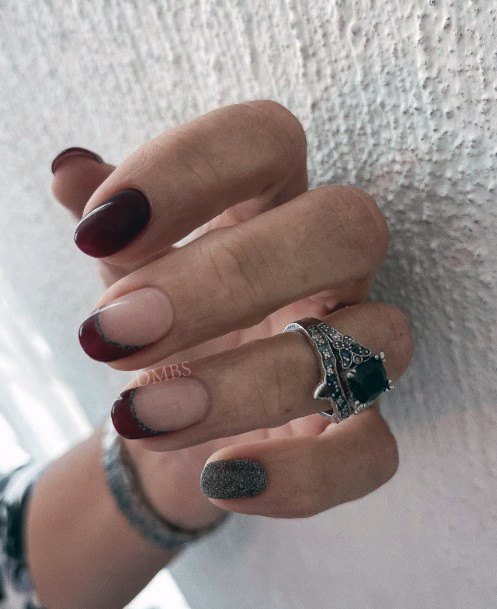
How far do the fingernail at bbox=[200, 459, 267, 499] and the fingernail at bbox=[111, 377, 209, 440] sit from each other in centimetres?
4

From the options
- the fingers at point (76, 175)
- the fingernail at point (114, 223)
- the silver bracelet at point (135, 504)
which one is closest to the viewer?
the fingernail at point (114, 223)

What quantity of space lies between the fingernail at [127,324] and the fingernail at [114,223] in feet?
0.07

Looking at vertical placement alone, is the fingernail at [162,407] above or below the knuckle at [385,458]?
above

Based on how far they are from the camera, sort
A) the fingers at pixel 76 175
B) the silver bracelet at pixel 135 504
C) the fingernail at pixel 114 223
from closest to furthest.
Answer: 1. the fingernail at pixel 114 223
2. the fingers at pixel 76 175
3. the silver bracelet at pixel 135 504

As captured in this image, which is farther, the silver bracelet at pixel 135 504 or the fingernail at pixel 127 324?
the silver bracelet at pixel 135 504

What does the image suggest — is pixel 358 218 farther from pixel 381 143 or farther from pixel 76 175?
pixel 76 175

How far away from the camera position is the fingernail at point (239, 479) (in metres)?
0.25

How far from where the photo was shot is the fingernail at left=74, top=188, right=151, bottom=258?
0.69ft

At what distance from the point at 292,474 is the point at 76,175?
0.20m

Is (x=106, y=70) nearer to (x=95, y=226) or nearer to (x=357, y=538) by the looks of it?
(x=95, y=226)

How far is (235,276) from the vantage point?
22 cm

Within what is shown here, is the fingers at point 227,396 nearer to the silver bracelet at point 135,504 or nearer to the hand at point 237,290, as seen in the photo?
the hand at point 237,290

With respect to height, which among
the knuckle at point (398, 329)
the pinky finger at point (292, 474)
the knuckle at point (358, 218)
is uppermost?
the knuckle at point (358, 218)

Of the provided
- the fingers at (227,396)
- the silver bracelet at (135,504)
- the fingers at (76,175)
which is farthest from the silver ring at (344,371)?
the silver bracelet at (135,504)
